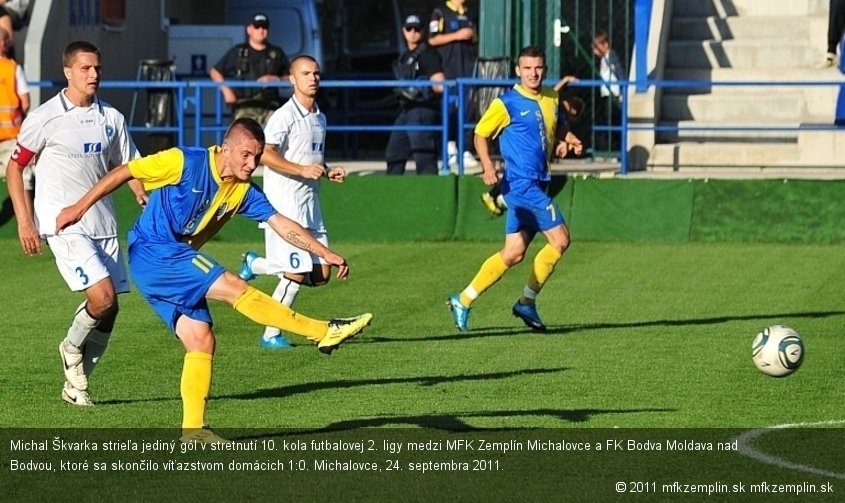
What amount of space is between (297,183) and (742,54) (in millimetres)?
12779

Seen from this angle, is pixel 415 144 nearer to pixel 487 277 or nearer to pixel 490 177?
pixel 487 277

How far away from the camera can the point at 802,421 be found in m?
10.1

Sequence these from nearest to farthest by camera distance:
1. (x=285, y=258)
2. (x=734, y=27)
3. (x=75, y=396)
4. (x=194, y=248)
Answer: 1. (x=194, y=248)
2. (x=75, y=396)
3. (x=285, y=258)
4. (x=734, y=27)

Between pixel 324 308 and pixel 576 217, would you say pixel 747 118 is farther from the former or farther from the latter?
pixel 324 308

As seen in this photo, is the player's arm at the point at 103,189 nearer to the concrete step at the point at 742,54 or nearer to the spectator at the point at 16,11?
the spectator at the point at 16,11

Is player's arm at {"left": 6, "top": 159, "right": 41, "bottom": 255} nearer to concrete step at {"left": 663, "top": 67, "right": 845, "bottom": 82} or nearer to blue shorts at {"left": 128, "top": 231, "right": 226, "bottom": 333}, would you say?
blue shorts at {"left": 128, "top": 231, "right": 226, "bottom": 333}

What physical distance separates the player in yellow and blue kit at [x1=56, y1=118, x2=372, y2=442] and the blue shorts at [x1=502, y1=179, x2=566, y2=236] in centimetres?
453

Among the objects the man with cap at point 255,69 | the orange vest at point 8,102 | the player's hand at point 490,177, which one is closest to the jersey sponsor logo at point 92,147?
the player's hand at point 490,177

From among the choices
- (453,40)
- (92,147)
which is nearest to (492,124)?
(92,147)

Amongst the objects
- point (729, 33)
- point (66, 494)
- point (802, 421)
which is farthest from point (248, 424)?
point (729, 33)

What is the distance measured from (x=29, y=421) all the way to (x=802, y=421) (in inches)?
170

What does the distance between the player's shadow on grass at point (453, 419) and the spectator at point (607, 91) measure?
12.5 meters

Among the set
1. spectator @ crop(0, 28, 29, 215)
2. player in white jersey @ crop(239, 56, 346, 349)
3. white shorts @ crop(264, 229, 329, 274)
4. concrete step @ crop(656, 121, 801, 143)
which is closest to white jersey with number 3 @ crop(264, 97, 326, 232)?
player in white jersey @ crop(239, 56, 346, 349)

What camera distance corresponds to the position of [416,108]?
2148 centimetres
